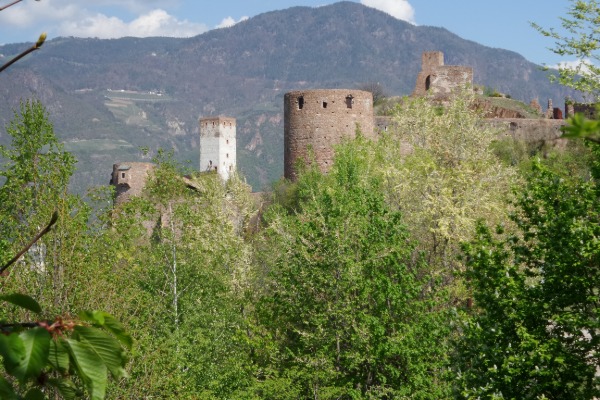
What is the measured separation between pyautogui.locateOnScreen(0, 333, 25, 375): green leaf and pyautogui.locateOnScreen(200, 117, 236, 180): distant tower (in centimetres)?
7844

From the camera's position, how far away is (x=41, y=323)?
2.78 m

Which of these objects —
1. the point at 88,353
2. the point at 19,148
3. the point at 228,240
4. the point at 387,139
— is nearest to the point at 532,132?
the point at 387,139

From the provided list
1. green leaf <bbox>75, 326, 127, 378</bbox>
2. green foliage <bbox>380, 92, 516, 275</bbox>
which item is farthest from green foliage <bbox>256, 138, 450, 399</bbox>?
A: green leaf <bbox>75, 326, 127, 378</bbox>

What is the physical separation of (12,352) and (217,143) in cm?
7990

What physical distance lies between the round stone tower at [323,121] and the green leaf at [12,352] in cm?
3696

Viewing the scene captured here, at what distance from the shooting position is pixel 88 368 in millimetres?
2826

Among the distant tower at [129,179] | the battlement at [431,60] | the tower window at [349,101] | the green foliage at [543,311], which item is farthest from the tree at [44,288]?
the battlement at [431,60]

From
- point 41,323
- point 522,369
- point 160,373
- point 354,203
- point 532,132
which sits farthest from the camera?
point 532,132

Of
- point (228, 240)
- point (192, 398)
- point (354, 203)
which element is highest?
point (354, 203)

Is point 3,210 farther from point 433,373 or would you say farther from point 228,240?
point 228,240

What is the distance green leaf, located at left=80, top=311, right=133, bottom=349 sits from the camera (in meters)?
2.89

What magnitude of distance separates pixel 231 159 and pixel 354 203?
64.8m

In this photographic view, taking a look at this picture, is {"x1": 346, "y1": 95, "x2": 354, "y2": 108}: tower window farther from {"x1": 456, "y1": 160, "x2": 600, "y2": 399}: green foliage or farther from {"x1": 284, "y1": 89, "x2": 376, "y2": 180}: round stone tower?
{"x1": 456, "y1": 160, "x2": 600, "y2": 399}: green foliage

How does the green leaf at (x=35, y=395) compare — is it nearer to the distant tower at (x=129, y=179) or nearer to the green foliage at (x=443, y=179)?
the green foliage at (x=443, y=179)
